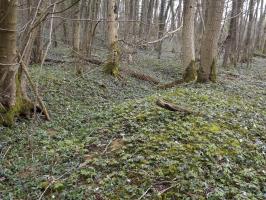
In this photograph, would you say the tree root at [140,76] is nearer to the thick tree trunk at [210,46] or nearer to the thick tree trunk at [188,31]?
the thick tree trunk at [188,31]

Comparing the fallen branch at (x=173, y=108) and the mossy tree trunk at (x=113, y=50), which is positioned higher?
the mossy tree trunk at (x=113, y=50)

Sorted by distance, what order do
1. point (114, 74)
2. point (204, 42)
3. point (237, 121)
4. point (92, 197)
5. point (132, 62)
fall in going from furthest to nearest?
point (132, 62) → point (114, 74) → point (204, 42) → point (237, 121) → point (92, 197)

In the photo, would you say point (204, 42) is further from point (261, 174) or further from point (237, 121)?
point (261, 174)

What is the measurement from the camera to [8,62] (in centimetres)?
751

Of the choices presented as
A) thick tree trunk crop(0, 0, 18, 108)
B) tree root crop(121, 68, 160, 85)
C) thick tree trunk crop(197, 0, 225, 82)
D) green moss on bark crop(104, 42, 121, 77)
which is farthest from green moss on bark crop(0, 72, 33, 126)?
tree root crop(121, 68, 160, 85)

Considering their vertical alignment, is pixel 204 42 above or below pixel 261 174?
above

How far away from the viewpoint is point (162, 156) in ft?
18.6

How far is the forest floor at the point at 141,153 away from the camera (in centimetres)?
498

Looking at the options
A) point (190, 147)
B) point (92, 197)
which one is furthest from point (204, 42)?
point (92, 197)

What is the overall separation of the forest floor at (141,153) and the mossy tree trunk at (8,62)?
1.10 ft

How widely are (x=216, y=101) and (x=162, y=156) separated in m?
3.86

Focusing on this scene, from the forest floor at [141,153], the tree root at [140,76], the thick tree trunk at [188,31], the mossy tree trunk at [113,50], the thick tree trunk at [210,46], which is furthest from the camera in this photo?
the tree root at [140,76]

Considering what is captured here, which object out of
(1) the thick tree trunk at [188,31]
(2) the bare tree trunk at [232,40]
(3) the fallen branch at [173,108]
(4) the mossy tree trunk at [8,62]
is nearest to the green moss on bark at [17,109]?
(4) the mossy tree trunk at [8,62]

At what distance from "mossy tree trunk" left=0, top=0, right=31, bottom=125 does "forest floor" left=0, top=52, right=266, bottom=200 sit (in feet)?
1.10
